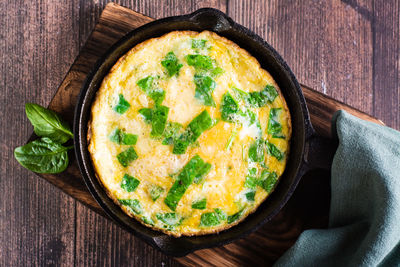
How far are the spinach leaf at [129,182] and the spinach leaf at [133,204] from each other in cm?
6

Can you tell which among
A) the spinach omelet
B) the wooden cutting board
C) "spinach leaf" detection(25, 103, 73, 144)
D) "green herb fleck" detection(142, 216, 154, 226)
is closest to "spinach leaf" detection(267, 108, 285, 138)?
the spinach omelet

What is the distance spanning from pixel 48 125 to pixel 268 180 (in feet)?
3.96

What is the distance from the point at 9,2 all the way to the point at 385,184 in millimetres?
2446

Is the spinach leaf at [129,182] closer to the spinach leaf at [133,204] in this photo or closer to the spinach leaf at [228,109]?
the spinach leaf at [133,204]

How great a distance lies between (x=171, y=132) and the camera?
2.04 metres

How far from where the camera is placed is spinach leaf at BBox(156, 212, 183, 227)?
6.95 ft

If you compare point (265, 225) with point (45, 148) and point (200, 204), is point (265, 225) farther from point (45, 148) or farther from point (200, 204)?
point (45, 148)

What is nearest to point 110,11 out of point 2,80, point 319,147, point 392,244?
point 2,80

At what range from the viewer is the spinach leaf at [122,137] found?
2068 mm

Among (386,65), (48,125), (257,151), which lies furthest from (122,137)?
(386,65)

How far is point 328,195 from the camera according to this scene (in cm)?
236

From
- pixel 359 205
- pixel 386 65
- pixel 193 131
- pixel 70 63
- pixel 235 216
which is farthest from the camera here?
pixel 386 65

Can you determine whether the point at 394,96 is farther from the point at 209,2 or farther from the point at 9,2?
the point at 9,2

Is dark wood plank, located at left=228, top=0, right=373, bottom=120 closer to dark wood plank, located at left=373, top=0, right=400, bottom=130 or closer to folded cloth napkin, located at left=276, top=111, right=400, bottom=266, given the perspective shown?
dark wood plank, located at left=373, top=0, right=400, bottom=130
